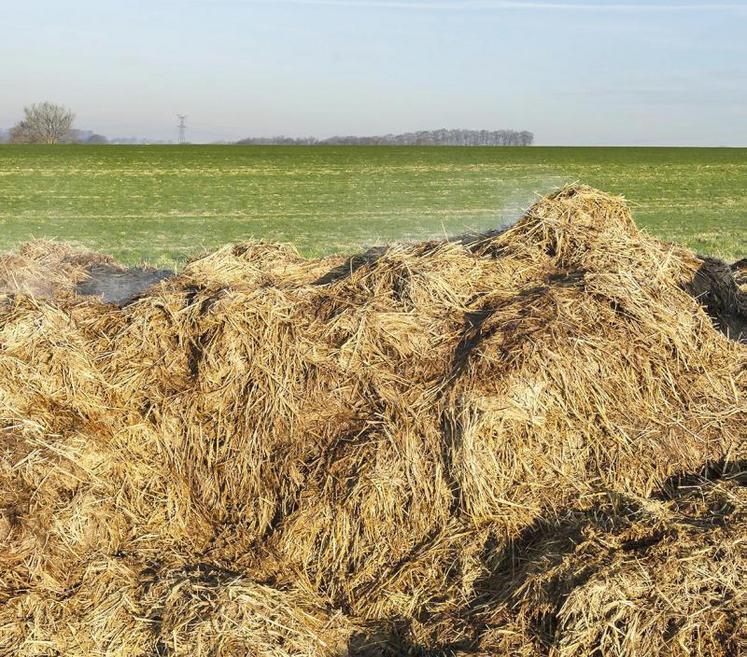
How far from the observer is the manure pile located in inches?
145

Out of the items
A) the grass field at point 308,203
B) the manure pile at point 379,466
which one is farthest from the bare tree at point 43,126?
the manure pile at point 379,466

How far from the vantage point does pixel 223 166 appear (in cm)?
4638

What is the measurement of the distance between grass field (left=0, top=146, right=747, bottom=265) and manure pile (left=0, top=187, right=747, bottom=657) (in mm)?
1927

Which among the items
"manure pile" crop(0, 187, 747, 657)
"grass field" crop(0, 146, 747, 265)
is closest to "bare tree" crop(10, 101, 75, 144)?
"grass field" crop(0, 146, 747, 265)

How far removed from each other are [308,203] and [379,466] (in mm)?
22363

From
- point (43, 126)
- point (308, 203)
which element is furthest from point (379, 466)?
point (43, 126)

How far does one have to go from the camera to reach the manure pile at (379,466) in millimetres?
3676

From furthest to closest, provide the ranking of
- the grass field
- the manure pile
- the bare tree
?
the bare tree, the grass field, the manure pile

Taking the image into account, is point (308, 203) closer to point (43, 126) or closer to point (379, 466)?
point (379, 466)

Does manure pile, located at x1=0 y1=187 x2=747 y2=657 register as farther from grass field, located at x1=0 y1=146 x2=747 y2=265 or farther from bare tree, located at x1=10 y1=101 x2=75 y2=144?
bare tree, located at x1=10 y1=101 x2=75 y2=144

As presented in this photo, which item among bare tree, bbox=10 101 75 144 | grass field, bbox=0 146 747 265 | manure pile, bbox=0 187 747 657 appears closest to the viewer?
manure pile, bbox=0 187 747 657

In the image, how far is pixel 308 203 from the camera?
85.4ft

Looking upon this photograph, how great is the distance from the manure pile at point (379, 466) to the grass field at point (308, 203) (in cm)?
193

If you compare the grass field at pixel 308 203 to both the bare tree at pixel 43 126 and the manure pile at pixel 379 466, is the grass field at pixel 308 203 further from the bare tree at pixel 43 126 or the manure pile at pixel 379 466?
the bare tree at pixel 43 126
